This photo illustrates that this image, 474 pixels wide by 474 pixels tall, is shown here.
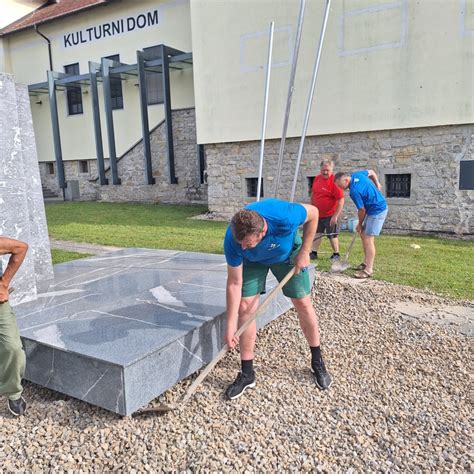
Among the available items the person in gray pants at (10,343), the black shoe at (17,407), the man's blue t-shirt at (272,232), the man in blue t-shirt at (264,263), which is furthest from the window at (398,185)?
the black shoe at (17,407)

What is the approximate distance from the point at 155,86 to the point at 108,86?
1741mm

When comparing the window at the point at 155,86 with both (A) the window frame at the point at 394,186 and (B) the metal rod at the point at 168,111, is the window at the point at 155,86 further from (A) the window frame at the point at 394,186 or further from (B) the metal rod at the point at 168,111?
(A) the window frame at the point at 394,186

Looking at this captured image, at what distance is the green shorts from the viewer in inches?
127

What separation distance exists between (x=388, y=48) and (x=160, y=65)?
28.6 feet

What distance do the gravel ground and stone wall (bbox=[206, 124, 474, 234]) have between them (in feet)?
21.0

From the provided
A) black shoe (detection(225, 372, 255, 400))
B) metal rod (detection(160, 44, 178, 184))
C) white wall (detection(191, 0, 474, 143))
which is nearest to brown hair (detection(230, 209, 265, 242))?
black shoe (detection(225, 372, 255, 400))

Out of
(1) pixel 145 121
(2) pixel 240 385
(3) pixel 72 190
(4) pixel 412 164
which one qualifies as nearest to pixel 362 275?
(2) pixel 240 385

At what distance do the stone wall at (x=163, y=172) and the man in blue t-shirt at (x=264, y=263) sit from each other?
42.0ft

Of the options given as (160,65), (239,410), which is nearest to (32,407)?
(239,410)

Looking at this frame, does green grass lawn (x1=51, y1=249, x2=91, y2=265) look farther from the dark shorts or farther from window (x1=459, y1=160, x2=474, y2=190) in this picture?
window (x1=459, y1=160, x2=474, y2=190)

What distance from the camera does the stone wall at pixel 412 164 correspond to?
9.43 metres

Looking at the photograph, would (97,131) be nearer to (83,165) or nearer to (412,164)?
(83,165)

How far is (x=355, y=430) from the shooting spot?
9.20ft

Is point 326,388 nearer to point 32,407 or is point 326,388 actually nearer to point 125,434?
point 125,434
